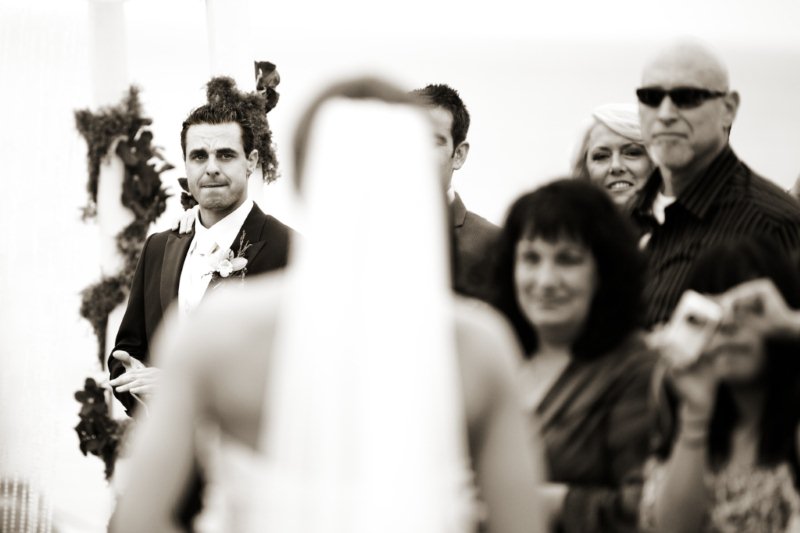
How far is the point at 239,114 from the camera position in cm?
534

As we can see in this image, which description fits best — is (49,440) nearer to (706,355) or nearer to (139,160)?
(139,160)

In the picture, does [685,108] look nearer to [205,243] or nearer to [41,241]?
[205,243]

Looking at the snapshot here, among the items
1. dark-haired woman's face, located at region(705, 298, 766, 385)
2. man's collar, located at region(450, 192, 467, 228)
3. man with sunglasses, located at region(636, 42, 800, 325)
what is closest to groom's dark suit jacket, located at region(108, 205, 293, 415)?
man's collar, located at region(450, 192, 467, 228)

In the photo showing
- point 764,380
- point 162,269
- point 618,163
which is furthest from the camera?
point 162,269

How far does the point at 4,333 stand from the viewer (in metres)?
7.08

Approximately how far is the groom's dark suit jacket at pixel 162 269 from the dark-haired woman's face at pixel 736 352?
2.50 meters

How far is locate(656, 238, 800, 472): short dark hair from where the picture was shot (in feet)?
9.08

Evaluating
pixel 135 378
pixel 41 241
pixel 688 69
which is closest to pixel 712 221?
pixel 688 69

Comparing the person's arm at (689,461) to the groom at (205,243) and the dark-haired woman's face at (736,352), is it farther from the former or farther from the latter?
the groom at (205,243)

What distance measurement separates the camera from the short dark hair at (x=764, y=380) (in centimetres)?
277

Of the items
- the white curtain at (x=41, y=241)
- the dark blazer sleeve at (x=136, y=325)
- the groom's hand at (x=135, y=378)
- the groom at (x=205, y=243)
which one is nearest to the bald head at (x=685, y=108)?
the groom at (x=205, y=243)

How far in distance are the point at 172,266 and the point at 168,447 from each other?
3.08m

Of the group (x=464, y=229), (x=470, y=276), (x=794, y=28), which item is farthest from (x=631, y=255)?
(x=794, y=28)

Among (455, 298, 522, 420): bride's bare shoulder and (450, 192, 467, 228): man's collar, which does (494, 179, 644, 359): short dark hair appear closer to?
(455, 298, 522, 420): bride's bare shoulder
